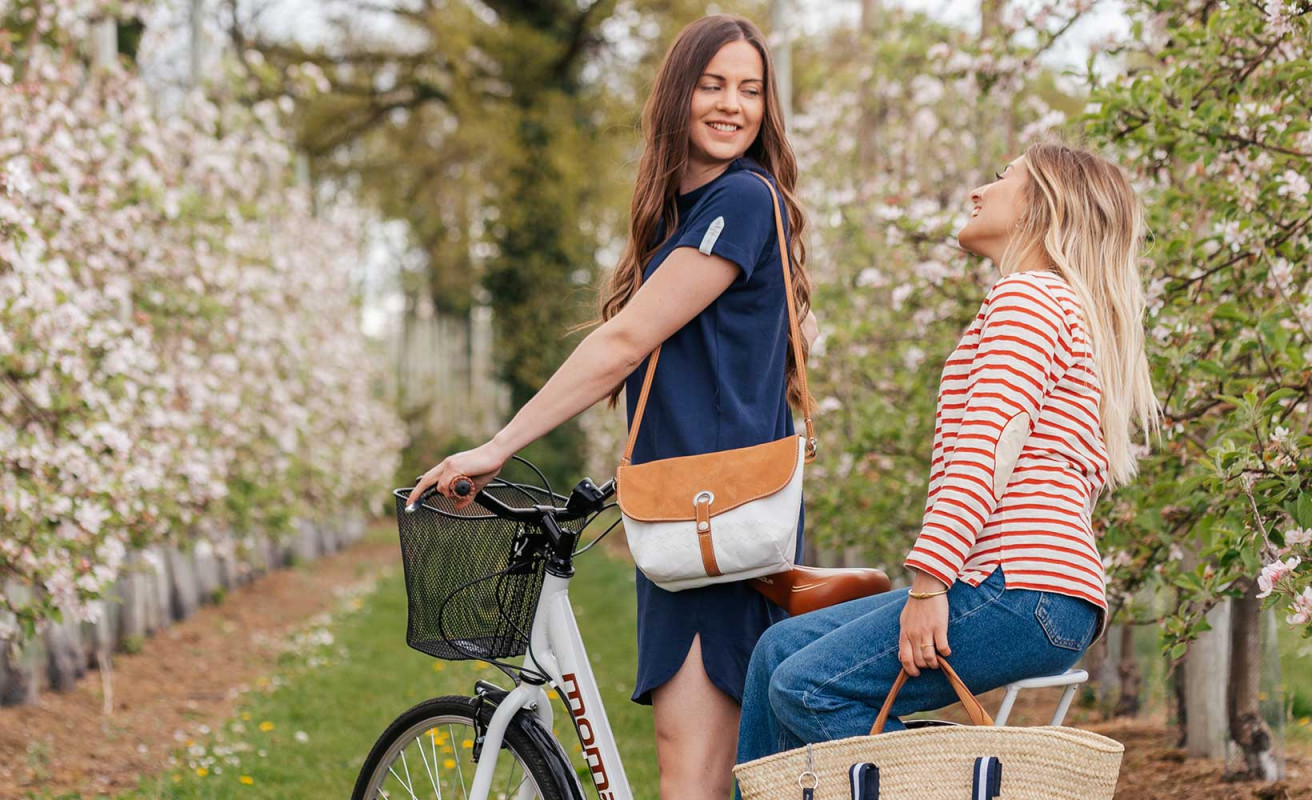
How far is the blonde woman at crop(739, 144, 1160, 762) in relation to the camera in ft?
6.82

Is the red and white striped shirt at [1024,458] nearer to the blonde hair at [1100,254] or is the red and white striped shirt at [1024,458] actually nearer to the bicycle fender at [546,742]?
the blonde hair at [1100,254]

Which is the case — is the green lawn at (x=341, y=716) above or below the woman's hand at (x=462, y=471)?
below

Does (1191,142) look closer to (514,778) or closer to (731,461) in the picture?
(731,461)

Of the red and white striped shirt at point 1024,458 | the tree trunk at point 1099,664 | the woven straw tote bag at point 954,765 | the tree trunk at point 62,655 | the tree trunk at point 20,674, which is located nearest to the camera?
the woven straw tote bag at point 954,765

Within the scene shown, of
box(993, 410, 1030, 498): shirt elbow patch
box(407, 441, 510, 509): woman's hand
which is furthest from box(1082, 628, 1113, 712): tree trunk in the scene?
box(407, 441, 510, 509): woman's hand

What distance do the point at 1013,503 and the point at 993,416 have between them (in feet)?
0.52

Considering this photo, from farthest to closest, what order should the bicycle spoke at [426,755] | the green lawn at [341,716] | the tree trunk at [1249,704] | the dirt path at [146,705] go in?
1. the dirt path at [146,705]
2. the green lawn at [341,716]
3. the tree trunk at [1249,704]
4. the bicycle spoke at [426,755]

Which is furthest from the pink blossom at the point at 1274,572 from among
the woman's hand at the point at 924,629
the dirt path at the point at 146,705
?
the dirt path at the point at 146,705

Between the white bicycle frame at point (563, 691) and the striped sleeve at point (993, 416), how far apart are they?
0.79m

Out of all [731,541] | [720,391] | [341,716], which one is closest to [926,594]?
[731,541]

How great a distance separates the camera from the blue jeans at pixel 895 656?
2096mm

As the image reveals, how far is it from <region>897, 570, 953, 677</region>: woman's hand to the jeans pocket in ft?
0.52

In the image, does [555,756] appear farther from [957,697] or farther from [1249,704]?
[1249,704]

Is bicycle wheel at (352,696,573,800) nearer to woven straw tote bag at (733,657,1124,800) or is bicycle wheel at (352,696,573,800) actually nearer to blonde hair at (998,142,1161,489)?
woven straw tote bag at (733,657,1124,800)
